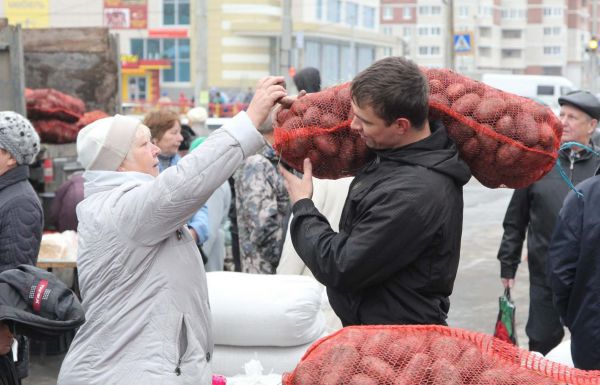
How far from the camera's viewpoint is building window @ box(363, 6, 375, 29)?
2899 inches

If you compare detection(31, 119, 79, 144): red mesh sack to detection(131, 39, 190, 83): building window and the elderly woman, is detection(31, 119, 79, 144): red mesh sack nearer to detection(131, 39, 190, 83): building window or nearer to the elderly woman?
the elderly woman

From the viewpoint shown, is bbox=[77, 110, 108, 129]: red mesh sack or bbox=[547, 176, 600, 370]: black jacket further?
bbox=[77, 110, 108, 129]: red mesh sack

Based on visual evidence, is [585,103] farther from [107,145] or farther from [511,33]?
Result: [511,33]

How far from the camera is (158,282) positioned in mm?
3154

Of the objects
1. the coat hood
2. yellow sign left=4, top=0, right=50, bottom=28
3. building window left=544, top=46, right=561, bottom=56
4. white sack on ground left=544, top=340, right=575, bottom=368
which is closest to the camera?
the coat hood

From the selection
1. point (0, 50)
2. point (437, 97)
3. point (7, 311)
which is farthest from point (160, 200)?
point (0, 50)

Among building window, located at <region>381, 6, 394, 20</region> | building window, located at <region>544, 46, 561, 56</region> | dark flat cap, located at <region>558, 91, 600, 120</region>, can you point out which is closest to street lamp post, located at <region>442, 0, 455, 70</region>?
dark flat cap, located at <region>558, 91, 600, 120</region>

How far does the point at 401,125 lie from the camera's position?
277 centimetres

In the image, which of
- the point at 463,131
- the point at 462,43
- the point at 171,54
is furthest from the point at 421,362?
the point at 171,54

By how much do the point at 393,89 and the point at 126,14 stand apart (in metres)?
65.3

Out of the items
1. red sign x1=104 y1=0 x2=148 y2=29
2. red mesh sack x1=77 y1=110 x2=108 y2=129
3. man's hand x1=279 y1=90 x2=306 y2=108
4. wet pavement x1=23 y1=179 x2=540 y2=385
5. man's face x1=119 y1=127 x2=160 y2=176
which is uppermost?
red sign x1=104 y1=0 x2=148 y2=29

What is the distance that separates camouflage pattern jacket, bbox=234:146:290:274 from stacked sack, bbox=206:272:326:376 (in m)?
0.81

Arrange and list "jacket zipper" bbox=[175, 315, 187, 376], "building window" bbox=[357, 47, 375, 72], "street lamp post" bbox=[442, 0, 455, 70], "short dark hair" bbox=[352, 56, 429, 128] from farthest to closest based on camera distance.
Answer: "building window" bbox=[357, 47, 375, 72]
"street lamp post" bbox=[442, 0, 455, 70]
"jacket zipper" bbox=[175, 315, 187, 376]
"short dark hair" bbox=[352, 56, 429, 128]

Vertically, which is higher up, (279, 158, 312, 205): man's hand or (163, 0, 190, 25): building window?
(163, 0, 190, 25): building window
